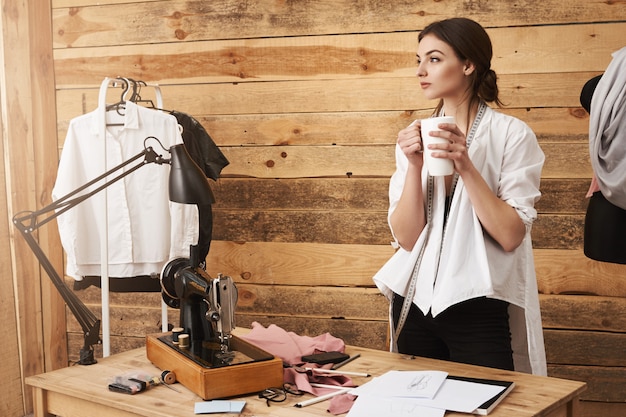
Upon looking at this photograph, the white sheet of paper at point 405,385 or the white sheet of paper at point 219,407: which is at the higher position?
the white sheet of paper at point 405,385

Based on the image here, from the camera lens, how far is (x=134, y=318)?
369cm

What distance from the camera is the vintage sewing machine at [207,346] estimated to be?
5.20 ft

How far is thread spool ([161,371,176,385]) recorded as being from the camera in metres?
1.69

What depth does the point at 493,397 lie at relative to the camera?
4.87 feet

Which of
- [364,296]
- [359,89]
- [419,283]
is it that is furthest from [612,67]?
[364,296]

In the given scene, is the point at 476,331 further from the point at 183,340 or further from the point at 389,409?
the point at 183,340

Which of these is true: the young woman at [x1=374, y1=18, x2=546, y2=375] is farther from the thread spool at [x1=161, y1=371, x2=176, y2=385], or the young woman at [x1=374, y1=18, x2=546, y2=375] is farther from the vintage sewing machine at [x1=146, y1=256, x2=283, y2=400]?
the thread spool at [x1=161, y1=371, x2=176, y2=385]

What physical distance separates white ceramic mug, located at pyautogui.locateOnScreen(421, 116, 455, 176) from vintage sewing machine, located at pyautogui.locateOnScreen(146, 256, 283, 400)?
0.58 m

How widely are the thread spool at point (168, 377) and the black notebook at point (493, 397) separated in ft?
2.18

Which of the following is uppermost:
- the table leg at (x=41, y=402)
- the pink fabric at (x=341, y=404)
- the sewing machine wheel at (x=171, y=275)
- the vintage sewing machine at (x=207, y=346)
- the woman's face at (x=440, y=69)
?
the woman's face at (x=440, y=69)

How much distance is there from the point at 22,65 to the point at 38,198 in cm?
70

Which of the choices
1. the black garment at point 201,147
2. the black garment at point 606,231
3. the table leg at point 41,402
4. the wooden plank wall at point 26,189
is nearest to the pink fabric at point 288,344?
the table leg at point 41,402

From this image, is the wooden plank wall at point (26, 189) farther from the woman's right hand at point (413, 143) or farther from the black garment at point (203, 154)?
the woman's right hand at point (413, 143)

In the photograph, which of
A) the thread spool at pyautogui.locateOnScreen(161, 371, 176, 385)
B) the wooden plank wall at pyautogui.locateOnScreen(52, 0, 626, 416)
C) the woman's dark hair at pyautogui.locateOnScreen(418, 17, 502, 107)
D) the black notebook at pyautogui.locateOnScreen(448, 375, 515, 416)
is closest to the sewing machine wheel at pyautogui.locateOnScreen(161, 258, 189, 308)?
the thread spool at pyautogui.locateOnScreen(161, 371, 176, 385)
